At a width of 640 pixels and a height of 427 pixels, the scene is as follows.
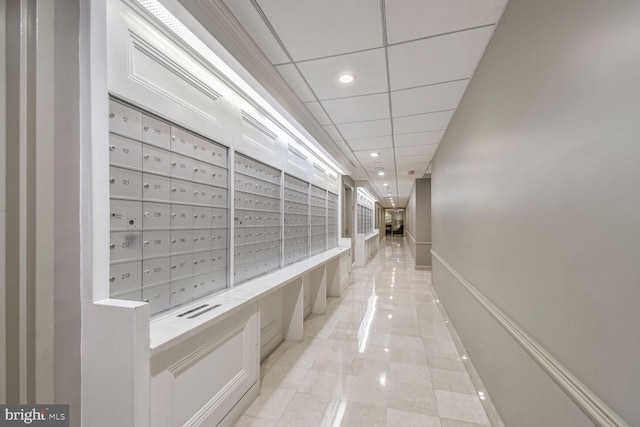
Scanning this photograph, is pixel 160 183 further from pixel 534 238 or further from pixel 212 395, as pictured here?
pixel 534 238

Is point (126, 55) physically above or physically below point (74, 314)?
above

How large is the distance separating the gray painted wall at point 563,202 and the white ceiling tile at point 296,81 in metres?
1.49

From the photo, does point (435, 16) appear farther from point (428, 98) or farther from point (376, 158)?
point (376, 158)

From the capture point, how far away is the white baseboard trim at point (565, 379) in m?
0.81

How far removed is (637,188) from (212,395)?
2171mm

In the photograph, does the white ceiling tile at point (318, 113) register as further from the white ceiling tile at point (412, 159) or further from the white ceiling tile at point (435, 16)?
the white ceiling tile at point (412, 159)

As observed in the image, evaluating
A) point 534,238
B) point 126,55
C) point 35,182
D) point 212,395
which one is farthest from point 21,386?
point 534,238

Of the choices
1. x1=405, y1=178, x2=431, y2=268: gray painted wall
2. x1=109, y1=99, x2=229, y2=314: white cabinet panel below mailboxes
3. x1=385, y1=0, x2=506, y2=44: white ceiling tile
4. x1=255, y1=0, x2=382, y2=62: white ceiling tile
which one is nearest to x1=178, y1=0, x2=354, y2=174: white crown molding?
x1=255, y1=0, x2=382, y2=62: white ceiling tile

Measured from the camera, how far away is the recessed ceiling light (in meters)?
2.25

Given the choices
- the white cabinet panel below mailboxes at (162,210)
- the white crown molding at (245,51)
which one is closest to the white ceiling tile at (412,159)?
the white crown molding at (245,51)

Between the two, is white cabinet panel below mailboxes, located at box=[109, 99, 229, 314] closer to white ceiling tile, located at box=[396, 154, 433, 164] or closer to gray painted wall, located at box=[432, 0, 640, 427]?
gray painted wall, located at box=[432, 0, 640, 427]

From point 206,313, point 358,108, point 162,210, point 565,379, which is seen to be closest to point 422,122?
point 358,108

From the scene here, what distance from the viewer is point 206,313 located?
1592 mm

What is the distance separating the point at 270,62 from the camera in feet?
6.91
